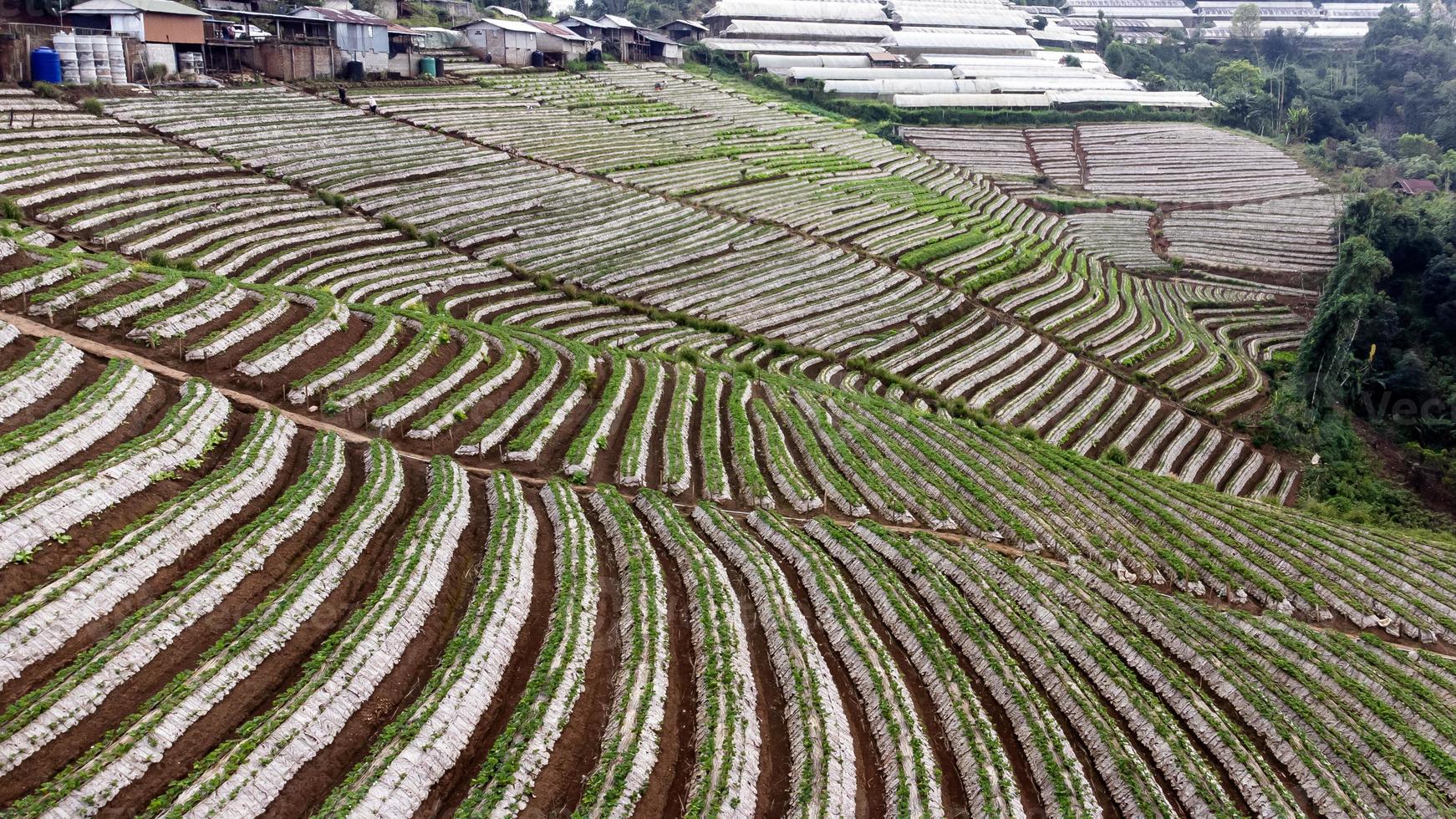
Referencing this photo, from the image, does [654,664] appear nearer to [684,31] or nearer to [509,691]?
[509,691]

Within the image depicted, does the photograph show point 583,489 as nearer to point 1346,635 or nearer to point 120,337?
point 120,337

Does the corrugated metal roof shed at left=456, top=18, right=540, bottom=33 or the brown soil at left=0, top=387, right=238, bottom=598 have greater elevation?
the corrugated metal roof shed at left=456, top=18, right=540, bottom=33

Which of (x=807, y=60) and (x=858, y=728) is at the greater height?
(x=807, y=60)

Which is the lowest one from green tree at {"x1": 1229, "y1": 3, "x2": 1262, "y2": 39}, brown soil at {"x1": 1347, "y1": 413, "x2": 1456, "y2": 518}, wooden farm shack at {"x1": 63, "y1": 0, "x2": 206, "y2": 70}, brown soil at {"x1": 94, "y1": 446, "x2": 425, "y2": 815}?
brown soil at {"x1": 1347, "y1": 413, "x2": 1456, "y2": 518}

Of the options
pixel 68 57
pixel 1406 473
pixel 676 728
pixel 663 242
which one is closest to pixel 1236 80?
pixel 1406 473

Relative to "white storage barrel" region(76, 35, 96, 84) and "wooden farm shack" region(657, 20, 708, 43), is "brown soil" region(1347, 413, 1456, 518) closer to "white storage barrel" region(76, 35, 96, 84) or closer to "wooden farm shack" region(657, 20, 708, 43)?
"white storage barrel" region(76, 35, 96, 84)

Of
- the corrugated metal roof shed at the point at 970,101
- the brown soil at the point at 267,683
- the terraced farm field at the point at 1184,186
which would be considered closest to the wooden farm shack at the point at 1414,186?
the terraced farm field at the point at 1184,186

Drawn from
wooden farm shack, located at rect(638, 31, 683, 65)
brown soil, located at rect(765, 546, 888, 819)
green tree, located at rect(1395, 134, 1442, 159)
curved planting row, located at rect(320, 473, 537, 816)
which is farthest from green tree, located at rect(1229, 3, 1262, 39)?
curved planting row, located at rect(320, 473, 537, 816)
